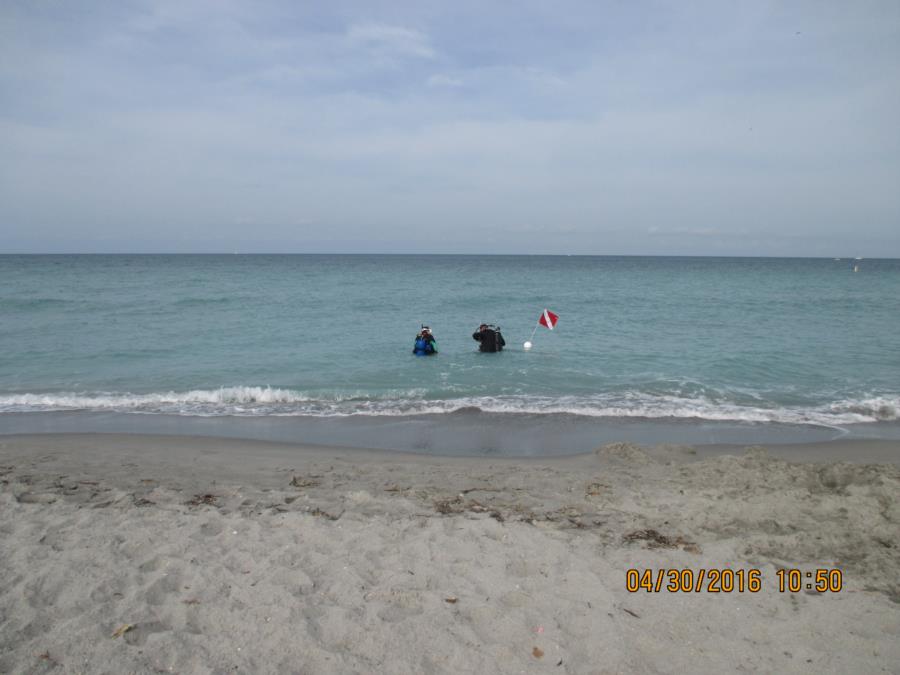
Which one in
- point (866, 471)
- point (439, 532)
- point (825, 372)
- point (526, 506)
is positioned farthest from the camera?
point (825, 372)

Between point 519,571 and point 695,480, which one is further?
point 695,480

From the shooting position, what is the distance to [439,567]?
4582mm

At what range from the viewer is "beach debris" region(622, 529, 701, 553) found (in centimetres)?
496

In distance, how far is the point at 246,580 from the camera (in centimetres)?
434

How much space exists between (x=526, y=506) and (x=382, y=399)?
21.3 ft

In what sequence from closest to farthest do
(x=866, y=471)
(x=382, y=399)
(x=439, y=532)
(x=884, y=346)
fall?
(x=439, y=532)
(x=866, y=471)
(x=382, y=399)
(x=884, y=346)

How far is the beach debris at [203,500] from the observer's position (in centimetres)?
595

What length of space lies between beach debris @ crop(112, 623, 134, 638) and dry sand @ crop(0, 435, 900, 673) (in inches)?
0.6

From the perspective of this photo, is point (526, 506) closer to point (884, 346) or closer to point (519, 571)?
point (519, 571)

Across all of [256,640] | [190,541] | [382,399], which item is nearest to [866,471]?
[256,640]
